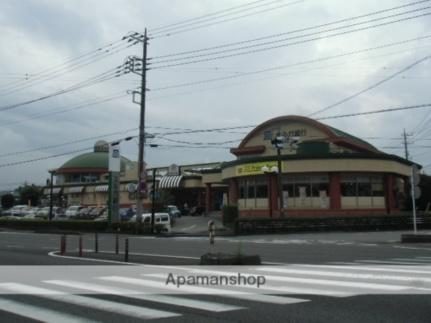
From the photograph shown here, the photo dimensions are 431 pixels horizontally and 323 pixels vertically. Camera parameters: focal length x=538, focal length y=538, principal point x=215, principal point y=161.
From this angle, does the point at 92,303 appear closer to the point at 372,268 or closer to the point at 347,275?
the point at 347,275

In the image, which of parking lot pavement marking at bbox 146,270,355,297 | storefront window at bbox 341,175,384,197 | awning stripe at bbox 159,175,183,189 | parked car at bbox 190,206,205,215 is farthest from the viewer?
awning stripe at bbox 159,175,183,189

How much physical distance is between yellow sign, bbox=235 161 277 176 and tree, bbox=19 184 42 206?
65.8 metres

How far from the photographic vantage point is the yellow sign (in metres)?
46.1

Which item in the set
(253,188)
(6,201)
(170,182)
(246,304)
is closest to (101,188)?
(170,182)

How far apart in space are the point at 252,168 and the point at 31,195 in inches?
2743

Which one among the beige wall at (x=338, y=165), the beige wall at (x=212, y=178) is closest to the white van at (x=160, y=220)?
the beige wall at (x=338, y=165)

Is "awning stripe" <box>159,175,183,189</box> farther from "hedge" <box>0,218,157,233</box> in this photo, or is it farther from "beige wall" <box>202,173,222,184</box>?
"hedge" <box>0,218,157,233</box>

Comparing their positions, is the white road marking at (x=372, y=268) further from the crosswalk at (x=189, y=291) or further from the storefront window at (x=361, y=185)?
the storefront window at (x=361, y=185)

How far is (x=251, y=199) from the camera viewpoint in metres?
48.7

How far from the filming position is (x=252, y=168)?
47.6 metres

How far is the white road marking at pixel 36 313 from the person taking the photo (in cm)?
722

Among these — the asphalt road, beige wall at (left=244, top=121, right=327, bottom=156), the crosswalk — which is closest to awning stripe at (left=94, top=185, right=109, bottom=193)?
beige wall at (left=244, top=121, right=327, bottom=156)

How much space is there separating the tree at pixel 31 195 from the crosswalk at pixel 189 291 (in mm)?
96871

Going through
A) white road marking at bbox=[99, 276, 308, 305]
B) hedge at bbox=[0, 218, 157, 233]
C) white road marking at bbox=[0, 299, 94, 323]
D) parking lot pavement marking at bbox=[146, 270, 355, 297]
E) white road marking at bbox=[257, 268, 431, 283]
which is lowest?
white road marking at bbox=[0, 299, 94, 323]
